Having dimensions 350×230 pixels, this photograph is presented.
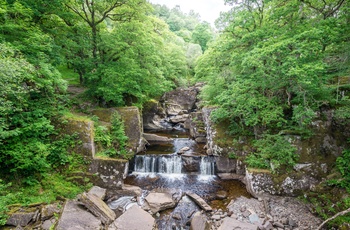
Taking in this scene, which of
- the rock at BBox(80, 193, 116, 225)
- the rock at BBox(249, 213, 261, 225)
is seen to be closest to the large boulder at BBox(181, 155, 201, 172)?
the rock at BBox(249, 213, 261, 225)

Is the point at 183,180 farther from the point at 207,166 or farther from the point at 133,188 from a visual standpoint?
the point at 133,188

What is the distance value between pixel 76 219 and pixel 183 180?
5.95 metres

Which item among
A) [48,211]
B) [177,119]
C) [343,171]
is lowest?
[48,211]

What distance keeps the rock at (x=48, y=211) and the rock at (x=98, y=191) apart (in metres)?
1.45

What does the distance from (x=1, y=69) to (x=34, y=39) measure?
3.19 m

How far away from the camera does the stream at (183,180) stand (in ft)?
27.2

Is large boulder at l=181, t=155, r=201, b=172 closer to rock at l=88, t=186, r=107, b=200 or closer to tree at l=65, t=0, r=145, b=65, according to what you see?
rock at l=88, t=186, r=107, b=200

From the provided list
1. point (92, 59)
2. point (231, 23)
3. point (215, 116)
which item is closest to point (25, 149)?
point (92, 59)

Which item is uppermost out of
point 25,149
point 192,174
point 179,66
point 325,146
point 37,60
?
point 179,66

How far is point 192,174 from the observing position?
11141mm

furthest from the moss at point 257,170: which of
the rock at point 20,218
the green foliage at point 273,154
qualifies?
the rock at point 20,218

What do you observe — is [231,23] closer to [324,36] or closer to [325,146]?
[324,36]

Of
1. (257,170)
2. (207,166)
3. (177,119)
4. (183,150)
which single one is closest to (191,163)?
(207,166)

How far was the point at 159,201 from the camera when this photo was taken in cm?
811
